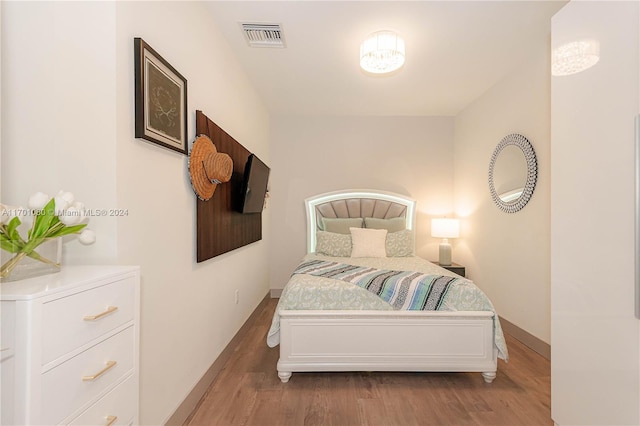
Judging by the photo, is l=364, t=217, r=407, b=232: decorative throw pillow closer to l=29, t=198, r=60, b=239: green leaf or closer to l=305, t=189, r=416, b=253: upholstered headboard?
l=305, t=189, r=416, b=253: upholstered headboard

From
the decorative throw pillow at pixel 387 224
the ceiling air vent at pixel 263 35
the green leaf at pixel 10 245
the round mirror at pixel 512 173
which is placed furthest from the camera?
the decorative throw pillow at pixel 387 224

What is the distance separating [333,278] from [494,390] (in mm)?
1401

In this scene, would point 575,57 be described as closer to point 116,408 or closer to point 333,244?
point 116,408

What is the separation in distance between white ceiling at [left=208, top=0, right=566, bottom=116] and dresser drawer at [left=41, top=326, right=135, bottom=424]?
7.34 ft

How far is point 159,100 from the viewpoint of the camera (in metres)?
1.57

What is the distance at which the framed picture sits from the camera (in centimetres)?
141

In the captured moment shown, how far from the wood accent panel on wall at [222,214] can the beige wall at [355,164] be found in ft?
4.66

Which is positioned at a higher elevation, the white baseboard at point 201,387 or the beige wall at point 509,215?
the beige wall at point 509,215

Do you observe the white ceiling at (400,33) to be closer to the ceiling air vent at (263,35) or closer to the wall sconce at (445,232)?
the ceiling air vent at (263,35)

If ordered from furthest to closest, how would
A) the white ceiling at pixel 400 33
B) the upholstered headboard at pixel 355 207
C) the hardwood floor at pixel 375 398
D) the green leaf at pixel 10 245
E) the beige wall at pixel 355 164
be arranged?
1. the beige wall at pixel 355 164
2. the upholstered headboard at pixel 355 207
3. the white ceiling at pixel 400 33
4. the hardwood floor at pixel 375 398
5. the green leaf at pixel 10 245

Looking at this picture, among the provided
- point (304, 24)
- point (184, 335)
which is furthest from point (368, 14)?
point (184, 335)

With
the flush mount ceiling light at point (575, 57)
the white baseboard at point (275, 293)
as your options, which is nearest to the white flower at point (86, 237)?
the flush mount ceiling light at point (575, 57)

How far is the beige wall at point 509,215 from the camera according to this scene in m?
2.82

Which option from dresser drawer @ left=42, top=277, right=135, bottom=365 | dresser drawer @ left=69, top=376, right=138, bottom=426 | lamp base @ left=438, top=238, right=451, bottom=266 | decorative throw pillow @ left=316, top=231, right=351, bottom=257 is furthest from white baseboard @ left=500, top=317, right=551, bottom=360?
dresser drawer @ left=42, top=277, right=135, bottom=365
